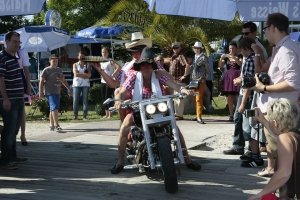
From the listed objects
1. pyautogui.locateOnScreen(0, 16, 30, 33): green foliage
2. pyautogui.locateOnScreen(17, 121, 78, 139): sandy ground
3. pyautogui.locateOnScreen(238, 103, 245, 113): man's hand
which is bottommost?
pyautogui.locateOnScreen(17, 121, 78, 139): sandy ground

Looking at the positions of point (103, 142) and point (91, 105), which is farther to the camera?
point (91, 105)

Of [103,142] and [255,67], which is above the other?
[255,67]

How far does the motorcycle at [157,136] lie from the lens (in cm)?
631

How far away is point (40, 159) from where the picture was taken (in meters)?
8.73

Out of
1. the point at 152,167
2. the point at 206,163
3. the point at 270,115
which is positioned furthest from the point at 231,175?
the point at 270,115

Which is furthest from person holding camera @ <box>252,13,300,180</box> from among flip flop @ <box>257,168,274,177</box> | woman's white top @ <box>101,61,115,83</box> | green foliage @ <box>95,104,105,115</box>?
green foliage @ <box>95,104,105,115</box>

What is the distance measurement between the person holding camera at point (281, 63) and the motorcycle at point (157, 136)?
1.03 meters

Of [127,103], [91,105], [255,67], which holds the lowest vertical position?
[91,105]

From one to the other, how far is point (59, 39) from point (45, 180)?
1360 cm

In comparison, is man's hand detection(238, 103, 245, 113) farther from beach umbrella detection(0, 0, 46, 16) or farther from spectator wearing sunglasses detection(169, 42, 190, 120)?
spectator wearing sunglasses detection(169, 42, 190, 120)

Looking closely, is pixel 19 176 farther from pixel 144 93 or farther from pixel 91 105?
pixel 91 105

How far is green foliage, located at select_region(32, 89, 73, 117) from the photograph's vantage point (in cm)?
1530

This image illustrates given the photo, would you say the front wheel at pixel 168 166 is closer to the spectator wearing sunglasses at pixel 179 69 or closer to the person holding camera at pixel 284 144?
the person holding camera at pixel 284 144

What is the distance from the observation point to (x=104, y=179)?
7.26m
